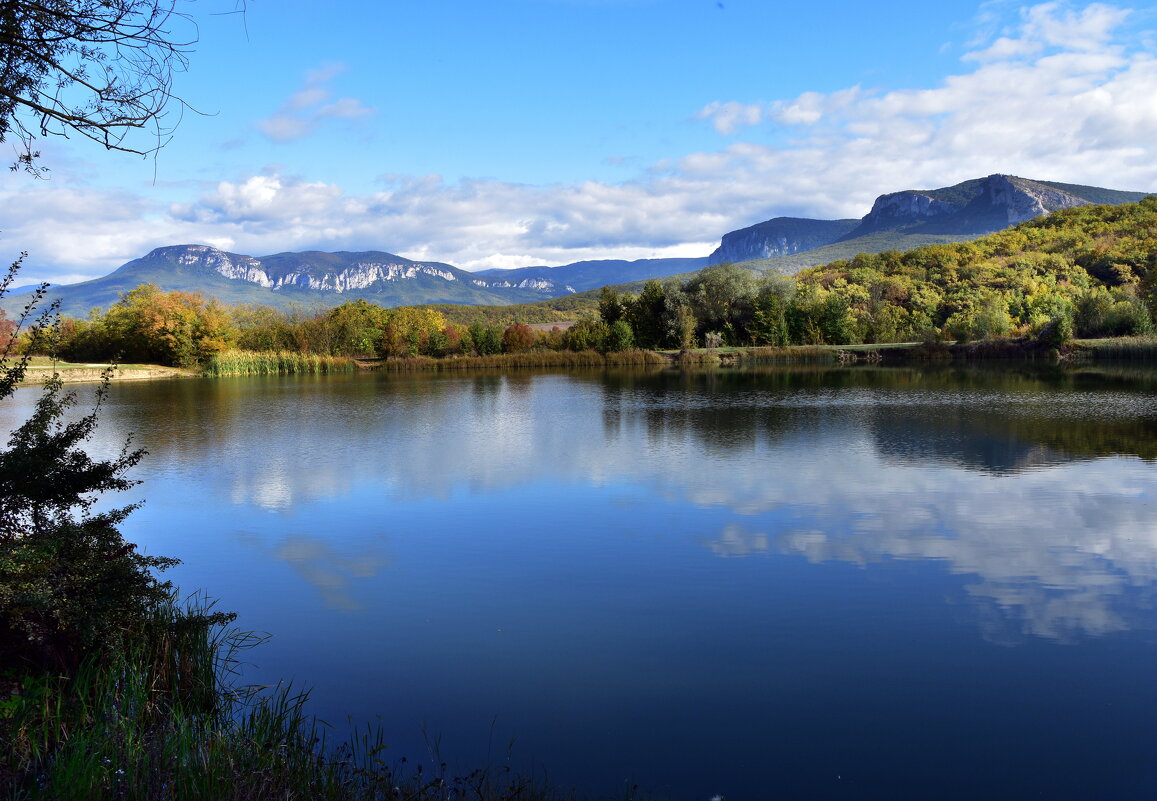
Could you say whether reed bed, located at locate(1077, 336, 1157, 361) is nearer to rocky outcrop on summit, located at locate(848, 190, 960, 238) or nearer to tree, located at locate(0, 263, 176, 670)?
tree, located at locate(0, 263, 176, 670)

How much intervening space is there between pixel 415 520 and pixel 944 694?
265 inches

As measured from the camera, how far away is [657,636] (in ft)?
19.1

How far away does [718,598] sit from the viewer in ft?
21.7

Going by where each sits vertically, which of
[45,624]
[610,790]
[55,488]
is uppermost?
[55,488]

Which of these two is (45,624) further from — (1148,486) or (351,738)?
(1148,486)

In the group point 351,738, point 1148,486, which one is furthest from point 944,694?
point 1148,486

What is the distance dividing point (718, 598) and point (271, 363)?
49.2m

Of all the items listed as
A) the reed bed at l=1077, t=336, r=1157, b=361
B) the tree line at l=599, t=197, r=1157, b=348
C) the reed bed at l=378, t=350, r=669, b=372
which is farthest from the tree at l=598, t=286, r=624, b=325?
the reed bed at l=1077, t=336, r=1157, b=361

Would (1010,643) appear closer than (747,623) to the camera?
Yes

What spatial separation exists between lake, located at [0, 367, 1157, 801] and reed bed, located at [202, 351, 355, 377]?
118 feet

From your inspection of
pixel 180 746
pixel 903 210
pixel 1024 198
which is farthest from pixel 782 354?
pixel 903 210

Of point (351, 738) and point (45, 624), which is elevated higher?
point (45, 624)

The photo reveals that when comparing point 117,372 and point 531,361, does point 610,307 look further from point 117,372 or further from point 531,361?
point 117,372

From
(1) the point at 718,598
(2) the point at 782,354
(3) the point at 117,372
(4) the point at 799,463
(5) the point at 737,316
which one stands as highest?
(5) the point at 737,316
